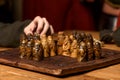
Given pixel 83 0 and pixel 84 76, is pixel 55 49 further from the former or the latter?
pixel 83 0

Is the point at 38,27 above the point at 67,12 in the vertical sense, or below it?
below

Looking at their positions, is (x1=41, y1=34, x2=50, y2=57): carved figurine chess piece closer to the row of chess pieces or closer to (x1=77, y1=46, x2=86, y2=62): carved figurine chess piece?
the row of chess pieces

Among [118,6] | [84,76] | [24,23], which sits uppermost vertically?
[118,6]

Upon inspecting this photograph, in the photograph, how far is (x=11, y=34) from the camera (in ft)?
4.78

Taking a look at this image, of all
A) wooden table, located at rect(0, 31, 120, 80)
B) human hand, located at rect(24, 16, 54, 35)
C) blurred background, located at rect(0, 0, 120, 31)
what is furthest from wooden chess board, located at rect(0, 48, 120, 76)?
blurred background, located at rect(0, 0, 120, 31)

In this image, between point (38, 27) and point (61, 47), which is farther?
point (38, 27)

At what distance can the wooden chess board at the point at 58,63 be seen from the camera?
0.92 m

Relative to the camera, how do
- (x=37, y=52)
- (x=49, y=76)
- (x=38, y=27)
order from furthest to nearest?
(x=38, y=27)
(x=37, y=52)
(x=49, y=76)

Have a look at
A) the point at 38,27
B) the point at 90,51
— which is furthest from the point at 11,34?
the point at 90,51

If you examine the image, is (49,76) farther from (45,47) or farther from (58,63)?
Answer: (45,47)

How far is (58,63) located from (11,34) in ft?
1.74

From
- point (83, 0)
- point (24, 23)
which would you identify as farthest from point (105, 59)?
point (83, 0)

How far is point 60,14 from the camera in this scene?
2840 millimetres

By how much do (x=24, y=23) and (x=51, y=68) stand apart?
1.95ft
